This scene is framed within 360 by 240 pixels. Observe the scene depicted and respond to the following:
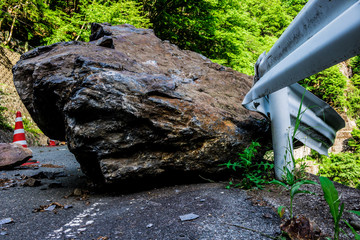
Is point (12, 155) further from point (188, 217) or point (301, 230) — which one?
point (301, 230)

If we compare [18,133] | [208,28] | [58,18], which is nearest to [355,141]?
[208,28]

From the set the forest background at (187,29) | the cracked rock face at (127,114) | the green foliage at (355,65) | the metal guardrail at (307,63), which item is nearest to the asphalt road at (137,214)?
the cracked rock face at (127,114)

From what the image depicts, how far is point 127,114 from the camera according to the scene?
2.13 metres

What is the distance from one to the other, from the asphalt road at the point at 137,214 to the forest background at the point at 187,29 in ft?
21.8

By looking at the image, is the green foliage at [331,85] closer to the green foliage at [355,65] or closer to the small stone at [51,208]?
the green foliage at [355,65]

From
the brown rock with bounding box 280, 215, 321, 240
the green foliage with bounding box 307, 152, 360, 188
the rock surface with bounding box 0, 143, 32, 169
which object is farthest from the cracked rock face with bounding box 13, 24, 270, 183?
the green foliage with bounding box 307, 152, 360, 188

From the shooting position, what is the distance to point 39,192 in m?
2.41

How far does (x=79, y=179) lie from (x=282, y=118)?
8.87 feet

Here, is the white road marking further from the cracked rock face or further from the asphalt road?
the cracked rock face

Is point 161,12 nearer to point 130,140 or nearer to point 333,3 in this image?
point 130,140

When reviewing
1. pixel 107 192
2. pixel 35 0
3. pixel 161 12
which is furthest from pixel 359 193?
pixel 35 0

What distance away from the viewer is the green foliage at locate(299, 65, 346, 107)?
413 inches

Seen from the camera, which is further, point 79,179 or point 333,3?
point 79,179

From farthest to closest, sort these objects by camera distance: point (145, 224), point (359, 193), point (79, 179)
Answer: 1. point (79, 179)
2. point (359, 193)
3. point (145, 224)
